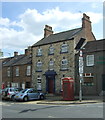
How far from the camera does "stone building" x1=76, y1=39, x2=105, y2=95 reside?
83.4ft

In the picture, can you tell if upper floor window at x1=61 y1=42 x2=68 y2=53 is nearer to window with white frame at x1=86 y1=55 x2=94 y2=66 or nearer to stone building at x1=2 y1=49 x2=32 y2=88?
window with white frame at x1=86 y1=55 x2=94 y2=66

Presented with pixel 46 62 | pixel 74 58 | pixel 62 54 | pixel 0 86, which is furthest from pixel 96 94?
pixel 0 86

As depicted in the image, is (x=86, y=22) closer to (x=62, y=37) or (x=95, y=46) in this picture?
(x=62, y=37)

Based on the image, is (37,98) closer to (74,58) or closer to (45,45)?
(74,58)

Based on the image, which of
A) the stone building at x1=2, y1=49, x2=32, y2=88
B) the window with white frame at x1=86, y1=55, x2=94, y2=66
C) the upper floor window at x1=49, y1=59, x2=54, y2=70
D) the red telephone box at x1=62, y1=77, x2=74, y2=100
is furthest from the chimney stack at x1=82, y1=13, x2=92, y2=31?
the red telephone box at x1=62, y1=77, x2=74, y2=100

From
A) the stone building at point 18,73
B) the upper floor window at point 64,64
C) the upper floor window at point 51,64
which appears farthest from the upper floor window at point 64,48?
the stone building at point 18,73

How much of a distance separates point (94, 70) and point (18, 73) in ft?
54.9

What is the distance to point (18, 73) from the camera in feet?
123

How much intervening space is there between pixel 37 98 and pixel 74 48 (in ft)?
30.8

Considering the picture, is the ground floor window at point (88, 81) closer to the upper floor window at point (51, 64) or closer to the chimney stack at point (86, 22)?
the upper floor window at point (51, 64)

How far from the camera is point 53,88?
3030 cm

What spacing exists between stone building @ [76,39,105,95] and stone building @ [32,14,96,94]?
211 centimetres

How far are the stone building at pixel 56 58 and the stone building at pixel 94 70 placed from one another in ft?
6.93

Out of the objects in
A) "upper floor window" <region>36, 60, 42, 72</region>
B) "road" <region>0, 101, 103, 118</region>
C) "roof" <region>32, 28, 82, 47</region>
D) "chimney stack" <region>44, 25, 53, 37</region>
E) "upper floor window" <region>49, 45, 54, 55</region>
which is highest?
"chimney stack" <region>44, 25, 53, 37</region>
